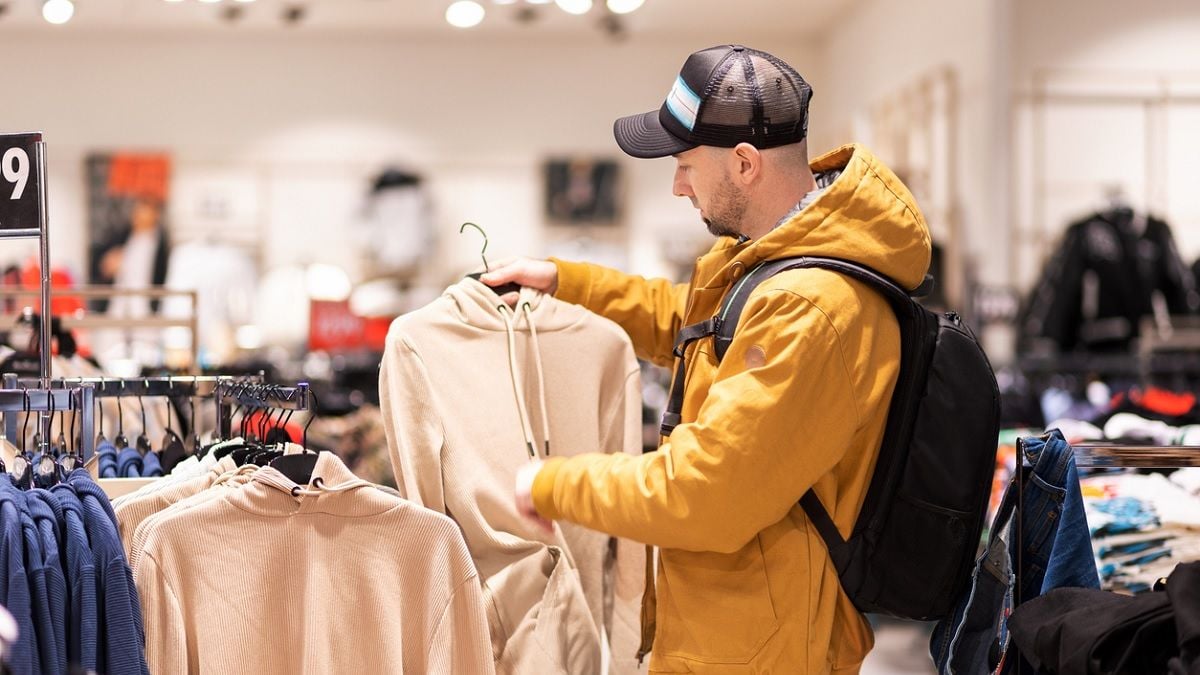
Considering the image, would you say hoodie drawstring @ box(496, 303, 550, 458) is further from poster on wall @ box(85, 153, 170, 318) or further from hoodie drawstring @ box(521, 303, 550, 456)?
poster on wall @ box(85, 153, 170, 318)

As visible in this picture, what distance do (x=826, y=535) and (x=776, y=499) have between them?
15 centimetres

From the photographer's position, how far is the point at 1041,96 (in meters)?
6.86

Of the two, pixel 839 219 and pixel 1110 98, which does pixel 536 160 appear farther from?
pixel 839 219

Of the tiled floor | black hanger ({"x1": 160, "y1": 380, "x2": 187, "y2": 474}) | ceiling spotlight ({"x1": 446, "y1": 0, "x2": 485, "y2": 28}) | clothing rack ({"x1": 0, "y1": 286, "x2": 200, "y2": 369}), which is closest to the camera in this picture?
black hanger ({"x1": 160, "y1": 380, "x2": 187, "y2": 474})

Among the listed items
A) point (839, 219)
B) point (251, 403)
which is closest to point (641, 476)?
point (839, 219)

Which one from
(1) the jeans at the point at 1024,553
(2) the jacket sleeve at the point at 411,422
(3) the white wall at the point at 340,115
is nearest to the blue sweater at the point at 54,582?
(2) the jacket sleeve at the point at 411,422

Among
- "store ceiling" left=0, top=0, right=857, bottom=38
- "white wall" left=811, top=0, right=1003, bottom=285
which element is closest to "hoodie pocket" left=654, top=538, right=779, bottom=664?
"white wall" left=811, top=0, right=1003, bottom=285

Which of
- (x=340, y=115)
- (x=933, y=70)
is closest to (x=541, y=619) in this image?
(x=933, y=70)

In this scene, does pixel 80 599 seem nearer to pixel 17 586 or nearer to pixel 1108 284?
pixel 17 586

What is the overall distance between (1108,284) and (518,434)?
5.15 meters

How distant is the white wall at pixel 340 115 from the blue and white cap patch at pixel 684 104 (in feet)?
24.9

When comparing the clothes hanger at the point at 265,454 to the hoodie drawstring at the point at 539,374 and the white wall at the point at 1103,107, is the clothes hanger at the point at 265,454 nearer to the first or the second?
the hoodie drawstring at the point at 539,374

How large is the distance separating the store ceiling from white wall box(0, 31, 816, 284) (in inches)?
8.0

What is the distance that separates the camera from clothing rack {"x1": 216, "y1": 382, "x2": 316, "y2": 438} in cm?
201
